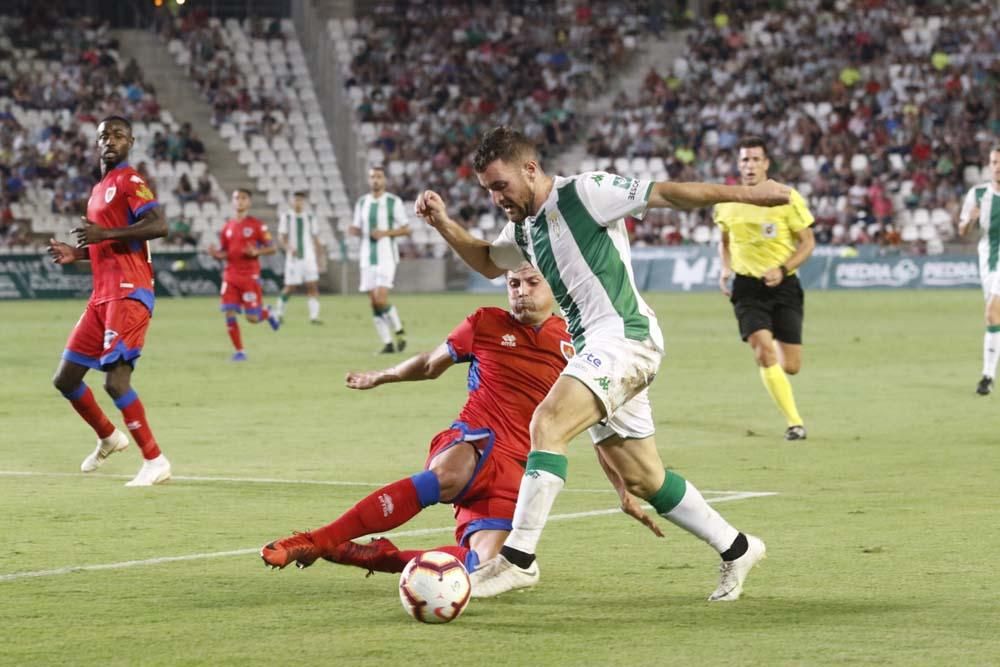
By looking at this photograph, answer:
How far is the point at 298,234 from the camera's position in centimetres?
3409

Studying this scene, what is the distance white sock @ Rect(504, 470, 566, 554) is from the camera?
6.88m

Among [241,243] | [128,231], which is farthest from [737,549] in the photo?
[241,243]

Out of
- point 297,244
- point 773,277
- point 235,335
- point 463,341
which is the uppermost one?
point 463,341

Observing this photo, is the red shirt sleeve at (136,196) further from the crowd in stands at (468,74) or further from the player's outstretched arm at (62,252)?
the crowd in stands at (468,74)

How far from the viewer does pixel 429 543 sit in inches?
340

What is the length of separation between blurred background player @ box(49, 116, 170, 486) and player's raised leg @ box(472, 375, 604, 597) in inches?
190

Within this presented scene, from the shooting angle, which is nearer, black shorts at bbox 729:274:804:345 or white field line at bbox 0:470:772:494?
white field line at bbox 0:470:772:494

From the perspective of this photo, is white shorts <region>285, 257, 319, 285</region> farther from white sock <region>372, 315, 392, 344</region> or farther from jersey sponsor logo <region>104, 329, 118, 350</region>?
jersey sponsor logo <region>104, 329, 118, 350</region>

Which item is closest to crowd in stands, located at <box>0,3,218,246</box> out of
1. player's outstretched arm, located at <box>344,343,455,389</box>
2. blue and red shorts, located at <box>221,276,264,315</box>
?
blue and red shorts, located at <box>221,276,264,315</box>

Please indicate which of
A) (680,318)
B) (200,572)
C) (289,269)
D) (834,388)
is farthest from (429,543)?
(289,269)

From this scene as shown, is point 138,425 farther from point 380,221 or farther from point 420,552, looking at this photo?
point 380,221

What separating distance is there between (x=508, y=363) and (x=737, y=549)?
147 centimetres

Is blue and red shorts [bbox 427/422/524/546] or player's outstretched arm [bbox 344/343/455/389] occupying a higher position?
player's outstretched arm [bbox 344/343/455/389]

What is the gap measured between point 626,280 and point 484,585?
4.49 feet
